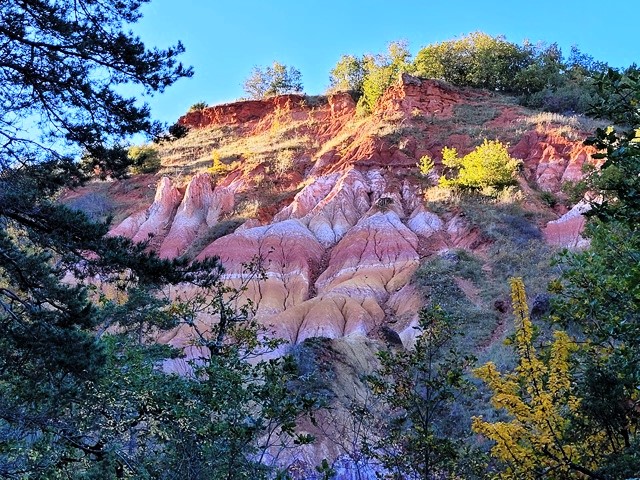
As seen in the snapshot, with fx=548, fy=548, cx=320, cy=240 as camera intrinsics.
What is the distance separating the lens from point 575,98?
40656mm

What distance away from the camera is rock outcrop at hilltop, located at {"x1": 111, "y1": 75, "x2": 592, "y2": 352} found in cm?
2036

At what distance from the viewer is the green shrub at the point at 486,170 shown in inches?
1075

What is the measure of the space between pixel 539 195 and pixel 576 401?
2417cm

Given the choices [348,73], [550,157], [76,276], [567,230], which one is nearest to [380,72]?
[348,73]

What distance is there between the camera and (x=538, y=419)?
16.3 ft

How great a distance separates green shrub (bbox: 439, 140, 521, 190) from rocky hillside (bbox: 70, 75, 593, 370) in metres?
0.93

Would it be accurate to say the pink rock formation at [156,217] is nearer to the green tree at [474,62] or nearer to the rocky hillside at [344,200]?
the rocky hillside at [344,200]

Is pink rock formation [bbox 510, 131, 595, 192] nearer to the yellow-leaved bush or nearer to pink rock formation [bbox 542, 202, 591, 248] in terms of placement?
pink rock formation [bbox 542, 202, 591, 248]

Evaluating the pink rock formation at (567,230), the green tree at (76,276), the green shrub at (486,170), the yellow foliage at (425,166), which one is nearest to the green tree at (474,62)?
the yellow foliage at (425,166)

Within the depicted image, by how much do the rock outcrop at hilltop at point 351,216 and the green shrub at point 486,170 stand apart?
184cm

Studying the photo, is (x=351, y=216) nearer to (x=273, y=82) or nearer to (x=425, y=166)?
(x=425, y=166)

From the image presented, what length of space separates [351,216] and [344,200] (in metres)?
1.08

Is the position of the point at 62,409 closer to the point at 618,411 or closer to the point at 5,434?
the point at 5,434

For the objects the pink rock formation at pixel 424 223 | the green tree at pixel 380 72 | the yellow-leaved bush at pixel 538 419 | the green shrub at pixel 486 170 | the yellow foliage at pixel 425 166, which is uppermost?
the green tree at pixel 380 72
